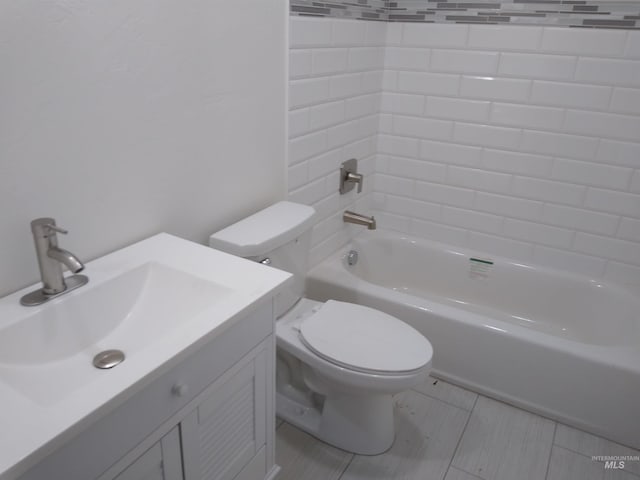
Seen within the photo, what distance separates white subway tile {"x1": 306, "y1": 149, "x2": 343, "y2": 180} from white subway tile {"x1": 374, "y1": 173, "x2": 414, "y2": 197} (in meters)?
0.44

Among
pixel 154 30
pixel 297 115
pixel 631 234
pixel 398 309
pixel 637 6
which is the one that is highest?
pixel 637 6

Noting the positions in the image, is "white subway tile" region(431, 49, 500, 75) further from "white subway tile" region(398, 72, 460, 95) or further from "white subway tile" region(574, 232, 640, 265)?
"white subway tile" region(574, 232, 640, 265)

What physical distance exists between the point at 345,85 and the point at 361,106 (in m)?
0.21

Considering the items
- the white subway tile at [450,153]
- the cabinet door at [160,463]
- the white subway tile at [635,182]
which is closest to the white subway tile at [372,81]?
the white subway tile at [450,153]

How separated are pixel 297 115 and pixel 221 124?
402 mm

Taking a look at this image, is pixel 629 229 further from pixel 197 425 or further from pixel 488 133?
pixel 197 425

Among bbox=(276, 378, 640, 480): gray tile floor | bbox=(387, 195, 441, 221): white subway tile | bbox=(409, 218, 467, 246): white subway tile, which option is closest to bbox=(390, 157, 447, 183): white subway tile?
bbox=(387, 195, 441, 221): white subway tile

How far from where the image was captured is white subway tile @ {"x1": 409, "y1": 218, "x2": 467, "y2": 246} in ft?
8.30

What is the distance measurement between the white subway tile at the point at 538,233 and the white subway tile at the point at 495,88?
1.87ft

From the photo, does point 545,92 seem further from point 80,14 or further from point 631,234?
point 80,14

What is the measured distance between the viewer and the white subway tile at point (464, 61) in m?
2.18

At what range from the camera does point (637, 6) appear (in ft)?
6.15

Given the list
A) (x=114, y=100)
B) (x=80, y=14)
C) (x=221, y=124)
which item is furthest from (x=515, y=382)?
(x=80, y=14)

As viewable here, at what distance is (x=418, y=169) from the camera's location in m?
2.52
